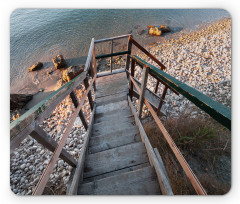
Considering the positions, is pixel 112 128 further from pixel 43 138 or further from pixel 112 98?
pixel 43 138

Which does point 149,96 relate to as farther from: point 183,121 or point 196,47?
A: point 196,47

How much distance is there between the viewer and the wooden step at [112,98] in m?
3.05

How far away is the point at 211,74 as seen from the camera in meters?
4.64

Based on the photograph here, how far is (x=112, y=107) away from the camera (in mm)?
2773

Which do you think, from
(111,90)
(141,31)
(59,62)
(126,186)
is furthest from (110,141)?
(141,31)

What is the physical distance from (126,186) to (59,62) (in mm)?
7170

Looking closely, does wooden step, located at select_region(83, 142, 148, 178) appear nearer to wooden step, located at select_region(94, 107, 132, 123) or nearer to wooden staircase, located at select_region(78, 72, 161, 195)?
wooden staircase, located at select_region(78, 72, 161, 195)

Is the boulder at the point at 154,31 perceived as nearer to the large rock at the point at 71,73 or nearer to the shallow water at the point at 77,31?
the shallow water at the point at 77,31

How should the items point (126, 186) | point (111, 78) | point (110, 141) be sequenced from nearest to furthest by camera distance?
1. point (126, 186)
2. point (110, 141)
3. point (111, 78)

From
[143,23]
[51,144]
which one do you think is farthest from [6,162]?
[143,23]

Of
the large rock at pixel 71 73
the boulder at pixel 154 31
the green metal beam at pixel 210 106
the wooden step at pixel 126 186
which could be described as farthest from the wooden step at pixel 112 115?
the boulder at pixel 154 31

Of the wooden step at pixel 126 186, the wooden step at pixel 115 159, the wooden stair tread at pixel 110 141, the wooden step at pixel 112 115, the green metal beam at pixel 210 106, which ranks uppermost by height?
the green metal beam at pixel 210 106

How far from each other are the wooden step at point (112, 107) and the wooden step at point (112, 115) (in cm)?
8

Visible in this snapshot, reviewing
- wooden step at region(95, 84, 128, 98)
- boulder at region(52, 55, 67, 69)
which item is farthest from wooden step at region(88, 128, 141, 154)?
boulder at region(52, 55, 67, 69)
